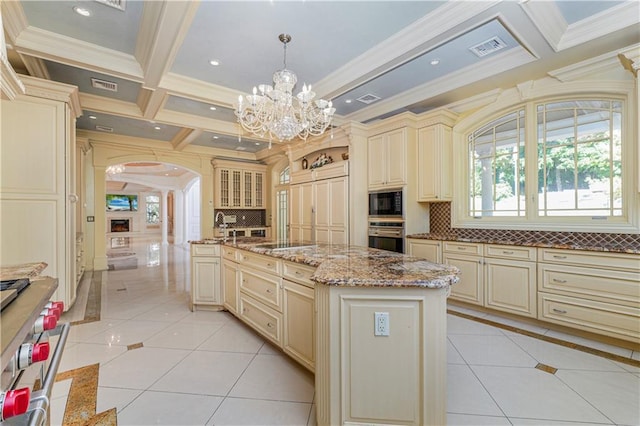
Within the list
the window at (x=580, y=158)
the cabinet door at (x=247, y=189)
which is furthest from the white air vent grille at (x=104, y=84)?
the window at (x=580, y=158)

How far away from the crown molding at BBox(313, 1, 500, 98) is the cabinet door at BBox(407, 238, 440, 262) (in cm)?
228

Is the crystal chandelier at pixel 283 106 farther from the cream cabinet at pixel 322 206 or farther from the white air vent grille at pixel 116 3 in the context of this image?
the cream cabinet at pixel 322 206

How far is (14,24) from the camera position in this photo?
2.51 m

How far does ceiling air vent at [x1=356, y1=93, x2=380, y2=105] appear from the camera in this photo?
13.9 ft

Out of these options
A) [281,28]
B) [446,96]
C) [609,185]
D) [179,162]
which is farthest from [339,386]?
[179,162]

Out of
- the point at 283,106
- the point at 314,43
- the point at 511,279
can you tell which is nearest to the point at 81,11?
the point at 283,106

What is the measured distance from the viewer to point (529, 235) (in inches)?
141

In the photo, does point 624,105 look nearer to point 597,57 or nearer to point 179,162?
point 597,57

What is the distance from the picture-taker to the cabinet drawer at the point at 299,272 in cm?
212

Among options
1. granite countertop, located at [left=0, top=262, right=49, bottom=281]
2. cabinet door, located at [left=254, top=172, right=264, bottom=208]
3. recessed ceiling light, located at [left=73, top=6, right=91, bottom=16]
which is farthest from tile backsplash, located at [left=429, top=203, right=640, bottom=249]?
cabinet door, located at [left=254, top=172, right=264, bottom=208]

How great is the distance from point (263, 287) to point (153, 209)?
16423mm

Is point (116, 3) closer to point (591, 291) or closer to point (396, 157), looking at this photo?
point (396, 157)

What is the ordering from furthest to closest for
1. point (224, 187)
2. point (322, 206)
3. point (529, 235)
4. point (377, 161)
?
point (224, 187) → point (322, 206) → point (377, 161) → point (529, 235)

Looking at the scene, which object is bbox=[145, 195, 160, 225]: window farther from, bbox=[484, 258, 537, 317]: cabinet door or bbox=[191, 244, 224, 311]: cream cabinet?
bbox=[484, 258, 537, 317]: cabinet door
